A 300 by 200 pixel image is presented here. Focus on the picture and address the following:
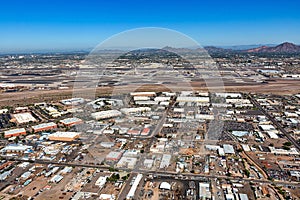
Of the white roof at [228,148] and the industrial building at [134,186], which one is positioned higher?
the white roof at [228,148]

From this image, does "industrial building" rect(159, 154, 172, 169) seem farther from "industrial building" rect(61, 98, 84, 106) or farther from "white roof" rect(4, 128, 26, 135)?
"industrial building" rect(61, 98, 84, 106)

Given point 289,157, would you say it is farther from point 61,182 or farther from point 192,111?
point 61,182

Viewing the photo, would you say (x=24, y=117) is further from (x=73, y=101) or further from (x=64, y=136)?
(x=64, y=136)

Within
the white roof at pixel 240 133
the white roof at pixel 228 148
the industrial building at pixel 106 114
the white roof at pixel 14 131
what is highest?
the industrial building at pixel 106 114

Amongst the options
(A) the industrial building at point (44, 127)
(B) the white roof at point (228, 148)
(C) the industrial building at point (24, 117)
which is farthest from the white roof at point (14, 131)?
(B) the white roof at point (228, 148)

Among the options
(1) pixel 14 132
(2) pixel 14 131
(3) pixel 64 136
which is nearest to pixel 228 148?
(3) pixel 64 136

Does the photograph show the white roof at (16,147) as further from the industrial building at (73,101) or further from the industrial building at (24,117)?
the industrial building at (73,101)

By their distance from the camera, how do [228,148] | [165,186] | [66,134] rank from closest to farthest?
[165,186]
[228,148]
[66,134]

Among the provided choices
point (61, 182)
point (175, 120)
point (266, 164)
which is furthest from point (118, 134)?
point (266, 164)
